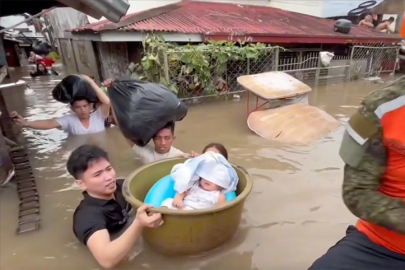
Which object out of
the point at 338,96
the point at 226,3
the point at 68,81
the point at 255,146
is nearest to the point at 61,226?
the point at 68,81

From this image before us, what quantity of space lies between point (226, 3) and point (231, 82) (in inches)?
169

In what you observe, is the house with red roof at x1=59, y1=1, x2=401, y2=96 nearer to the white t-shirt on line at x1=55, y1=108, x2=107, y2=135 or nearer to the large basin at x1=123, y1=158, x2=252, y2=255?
the white t-shirt on line at x1=55, y1=108, x2=107, y2=135

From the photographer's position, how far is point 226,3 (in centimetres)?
958

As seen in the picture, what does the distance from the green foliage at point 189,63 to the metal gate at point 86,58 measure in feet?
9.20

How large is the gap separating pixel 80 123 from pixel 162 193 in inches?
84.1

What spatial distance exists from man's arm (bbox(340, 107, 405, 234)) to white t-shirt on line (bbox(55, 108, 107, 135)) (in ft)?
10.9

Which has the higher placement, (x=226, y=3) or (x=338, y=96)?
(x=226, y=3)

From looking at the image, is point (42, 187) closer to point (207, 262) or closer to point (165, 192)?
point (165, 192)

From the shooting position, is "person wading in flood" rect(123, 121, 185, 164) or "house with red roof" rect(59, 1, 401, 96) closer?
"person wading in flood" rect(123, 121, 185, 164)

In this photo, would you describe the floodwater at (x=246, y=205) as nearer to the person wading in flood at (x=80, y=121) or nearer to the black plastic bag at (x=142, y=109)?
the person wading in flood at (x=80, y=121)

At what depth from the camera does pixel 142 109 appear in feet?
8.70

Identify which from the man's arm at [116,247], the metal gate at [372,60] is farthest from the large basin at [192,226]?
the metal gate at [372,60]

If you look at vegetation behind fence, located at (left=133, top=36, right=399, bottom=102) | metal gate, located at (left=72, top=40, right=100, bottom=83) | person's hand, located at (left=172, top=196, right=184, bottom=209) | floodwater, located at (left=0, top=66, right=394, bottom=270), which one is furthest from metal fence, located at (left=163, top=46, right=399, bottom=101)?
person's hand, located at (left=172, top=196, right=184, bottom=209)

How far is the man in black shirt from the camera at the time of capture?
5.30 ft
